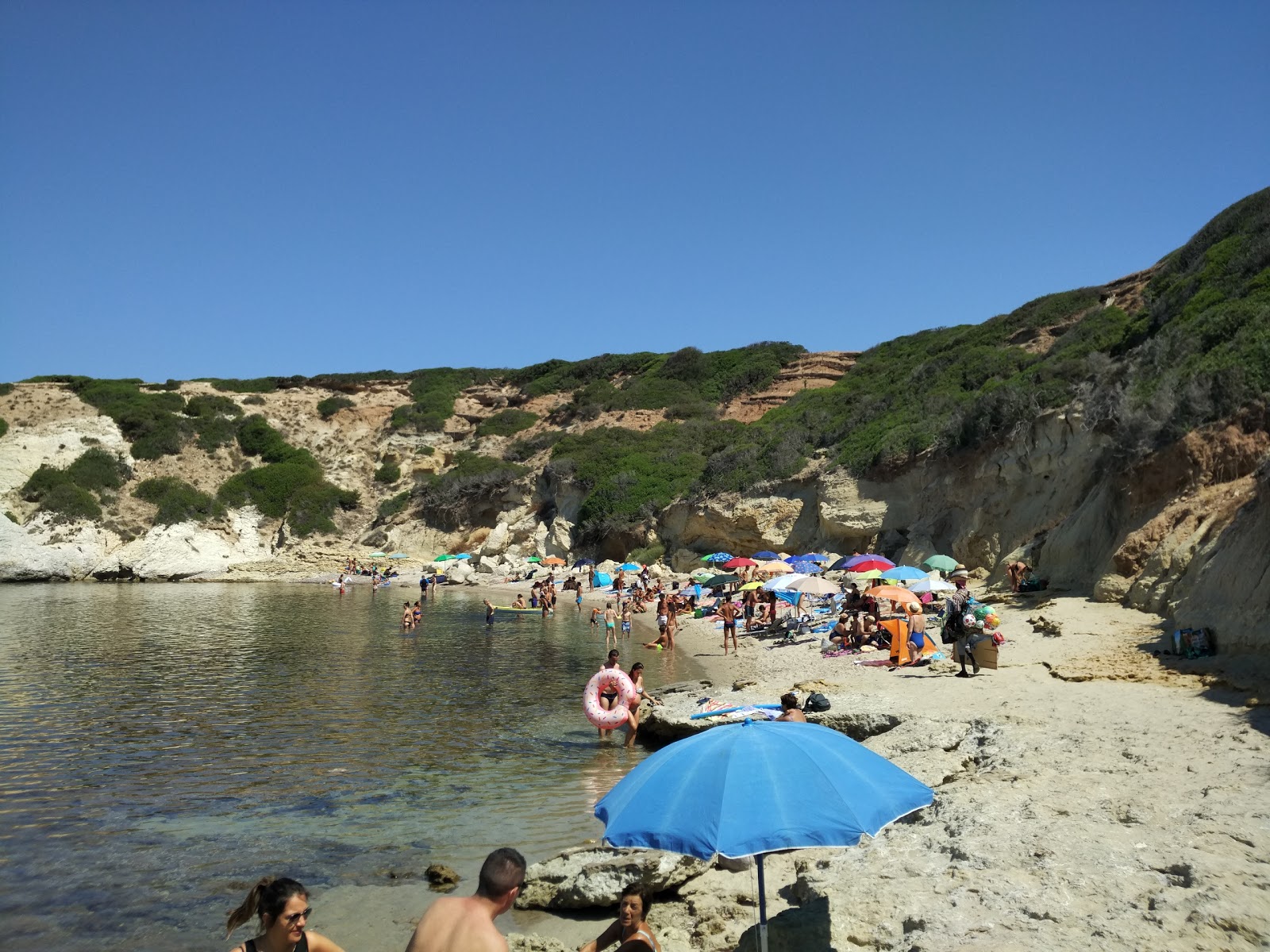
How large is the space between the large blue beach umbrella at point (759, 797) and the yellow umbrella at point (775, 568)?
23.1 m

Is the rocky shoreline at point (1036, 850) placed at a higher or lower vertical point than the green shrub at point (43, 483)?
lower

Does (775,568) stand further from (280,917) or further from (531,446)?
(531,446)

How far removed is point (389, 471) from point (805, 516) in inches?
1413

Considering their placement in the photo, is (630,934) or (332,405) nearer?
(630,934)

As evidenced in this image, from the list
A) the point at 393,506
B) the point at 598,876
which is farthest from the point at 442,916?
the point at 393,506

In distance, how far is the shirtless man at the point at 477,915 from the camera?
3492mm

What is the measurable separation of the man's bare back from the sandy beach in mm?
1437

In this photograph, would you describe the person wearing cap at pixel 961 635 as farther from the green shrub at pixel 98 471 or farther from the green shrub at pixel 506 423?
the green shrub at pixel 506 423

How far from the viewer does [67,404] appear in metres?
59.7

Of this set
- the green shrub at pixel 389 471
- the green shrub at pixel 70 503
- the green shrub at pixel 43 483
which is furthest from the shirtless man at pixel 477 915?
the green shrub at pixel 389 471

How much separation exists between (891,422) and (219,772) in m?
29.8

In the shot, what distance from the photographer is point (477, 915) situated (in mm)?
3557

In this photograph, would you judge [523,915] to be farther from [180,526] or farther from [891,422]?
[180,526]

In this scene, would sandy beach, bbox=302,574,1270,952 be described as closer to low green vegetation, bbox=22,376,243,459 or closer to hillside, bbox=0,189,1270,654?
hillside, bbox=0,189,1270,654
